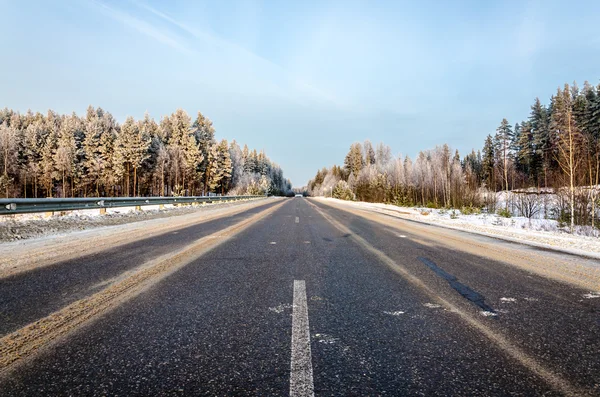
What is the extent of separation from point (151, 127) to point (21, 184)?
77.7 feet

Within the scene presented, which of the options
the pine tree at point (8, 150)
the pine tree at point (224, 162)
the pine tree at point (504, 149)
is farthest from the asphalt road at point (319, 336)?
the pine tree at point (224, 162)

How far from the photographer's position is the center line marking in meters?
1.67

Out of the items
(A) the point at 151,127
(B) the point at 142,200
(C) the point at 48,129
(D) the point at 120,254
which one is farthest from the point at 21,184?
(D) the point at 120,254

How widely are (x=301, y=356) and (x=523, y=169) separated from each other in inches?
3411

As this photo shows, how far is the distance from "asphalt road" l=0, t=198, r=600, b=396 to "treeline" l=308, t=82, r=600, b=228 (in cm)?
1572

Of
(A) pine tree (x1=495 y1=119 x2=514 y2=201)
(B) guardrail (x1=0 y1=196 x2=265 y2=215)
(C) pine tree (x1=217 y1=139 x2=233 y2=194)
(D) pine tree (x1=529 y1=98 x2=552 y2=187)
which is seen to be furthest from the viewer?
(C) pine tree (x1=217 y1=139 x2=233 y2=194)

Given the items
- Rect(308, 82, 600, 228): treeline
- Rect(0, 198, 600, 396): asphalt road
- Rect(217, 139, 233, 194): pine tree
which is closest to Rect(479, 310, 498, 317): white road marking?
Rect(0, 198, 600, 396): asphalt road

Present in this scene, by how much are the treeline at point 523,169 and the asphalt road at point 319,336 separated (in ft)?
51.6

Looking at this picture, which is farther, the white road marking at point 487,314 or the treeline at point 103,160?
the treeline at point 103,160

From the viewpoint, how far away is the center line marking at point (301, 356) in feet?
5.49

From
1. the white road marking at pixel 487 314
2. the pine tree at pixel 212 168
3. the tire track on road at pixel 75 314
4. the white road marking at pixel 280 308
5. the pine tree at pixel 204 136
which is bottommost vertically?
the white road marking at pixel 487 314

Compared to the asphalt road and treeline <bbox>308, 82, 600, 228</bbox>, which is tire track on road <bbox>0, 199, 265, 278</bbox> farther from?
treeline <bbox>308, 82, 600, 228</bbox>

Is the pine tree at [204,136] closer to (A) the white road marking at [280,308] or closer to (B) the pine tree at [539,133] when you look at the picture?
(A) the white road marking at [280,308]

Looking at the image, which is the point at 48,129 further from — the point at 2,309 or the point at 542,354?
the point at 542,354
